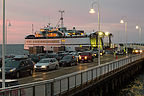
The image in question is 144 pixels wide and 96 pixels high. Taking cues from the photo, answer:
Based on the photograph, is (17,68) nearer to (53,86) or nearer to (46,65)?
(46,65)

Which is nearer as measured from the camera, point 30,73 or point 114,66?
point 30,73

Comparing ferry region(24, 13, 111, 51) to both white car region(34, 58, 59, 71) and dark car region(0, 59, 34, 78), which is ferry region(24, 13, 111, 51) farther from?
dark car region(0, 59, 34, 78)

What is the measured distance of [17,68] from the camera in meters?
19.9

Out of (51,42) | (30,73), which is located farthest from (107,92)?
(51,42)

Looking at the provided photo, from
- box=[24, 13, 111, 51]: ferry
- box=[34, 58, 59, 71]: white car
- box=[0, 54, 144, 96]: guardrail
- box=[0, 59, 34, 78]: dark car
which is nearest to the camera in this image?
box=[0, 54, 144, 96]: guardrail

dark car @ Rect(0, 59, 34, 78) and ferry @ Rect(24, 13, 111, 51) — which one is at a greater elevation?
ferry @ Rect(24, 13, 111, 51)

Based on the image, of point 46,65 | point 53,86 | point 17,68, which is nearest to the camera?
point 53,86

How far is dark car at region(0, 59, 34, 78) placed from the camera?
19.1 m

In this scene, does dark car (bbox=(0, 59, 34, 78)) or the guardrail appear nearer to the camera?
the guardrail

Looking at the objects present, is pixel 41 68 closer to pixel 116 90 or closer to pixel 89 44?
pixel 116 90

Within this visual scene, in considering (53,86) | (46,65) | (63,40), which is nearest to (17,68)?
(46,65)

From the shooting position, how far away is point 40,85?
10.1m

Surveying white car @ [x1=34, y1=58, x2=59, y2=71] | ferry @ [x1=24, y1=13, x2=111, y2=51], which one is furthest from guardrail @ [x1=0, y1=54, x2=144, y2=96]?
ferry @ [x1=24, y1=13, x2=111, y2=51]

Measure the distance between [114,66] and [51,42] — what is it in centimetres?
8186
